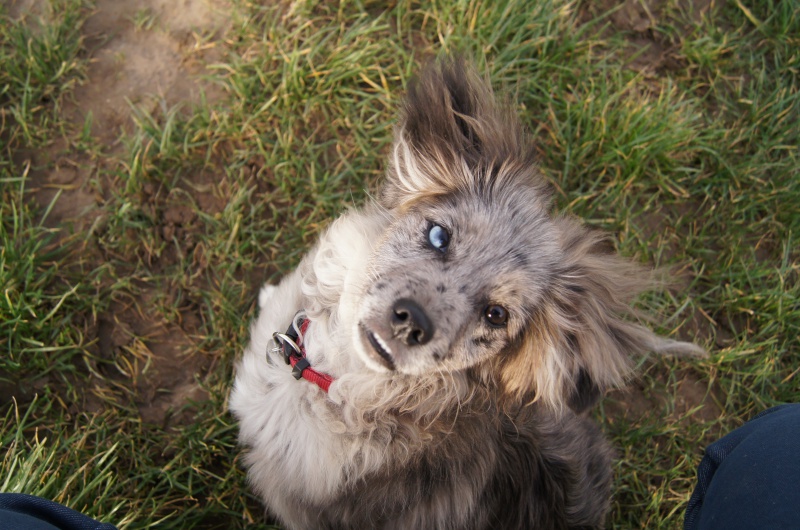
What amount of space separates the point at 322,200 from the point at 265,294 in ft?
2.31

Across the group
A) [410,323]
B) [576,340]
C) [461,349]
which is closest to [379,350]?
[410,323]

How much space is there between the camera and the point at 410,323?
6.89 feet

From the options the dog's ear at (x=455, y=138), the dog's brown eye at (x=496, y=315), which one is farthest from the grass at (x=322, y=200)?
the dog's brown eye at (x=496, y=315)

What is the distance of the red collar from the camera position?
2.48 m

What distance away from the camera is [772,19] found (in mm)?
4035

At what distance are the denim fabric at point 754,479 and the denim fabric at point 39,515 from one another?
2.31 metres

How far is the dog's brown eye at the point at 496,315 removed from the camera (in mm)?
2359

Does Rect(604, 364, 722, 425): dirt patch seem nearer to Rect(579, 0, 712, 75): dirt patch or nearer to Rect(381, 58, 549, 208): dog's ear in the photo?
Rect(381, 58, 549, 208): dog's ear

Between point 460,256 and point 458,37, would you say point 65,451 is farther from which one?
point 458,37

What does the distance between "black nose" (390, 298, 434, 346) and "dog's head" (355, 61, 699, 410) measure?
138 mm

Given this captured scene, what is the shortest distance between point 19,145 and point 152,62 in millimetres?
933

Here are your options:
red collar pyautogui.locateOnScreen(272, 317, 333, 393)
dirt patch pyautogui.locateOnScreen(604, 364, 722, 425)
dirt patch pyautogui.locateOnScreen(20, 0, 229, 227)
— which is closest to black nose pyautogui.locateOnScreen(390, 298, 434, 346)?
red collar pyautogui.locateOnScreen(272, 317, 333, 393)

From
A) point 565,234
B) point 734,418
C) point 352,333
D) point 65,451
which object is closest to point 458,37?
point 565,234

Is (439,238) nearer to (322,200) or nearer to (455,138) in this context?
(455,138)
